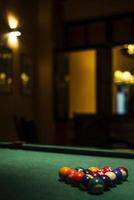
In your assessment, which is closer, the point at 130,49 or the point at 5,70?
the point at 130,49

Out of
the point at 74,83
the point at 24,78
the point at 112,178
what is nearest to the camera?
the point at 112,178

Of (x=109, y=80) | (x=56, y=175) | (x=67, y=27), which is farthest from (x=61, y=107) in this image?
(x=56, y=175)

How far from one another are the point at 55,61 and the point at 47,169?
534 centimetres

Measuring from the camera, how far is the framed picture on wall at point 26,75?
6.54m

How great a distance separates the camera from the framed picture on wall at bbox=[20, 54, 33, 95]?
6539mm

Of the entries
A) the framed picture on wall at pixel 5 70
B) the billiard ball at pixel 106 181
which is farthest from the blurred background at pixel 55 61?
the billiard ball at pixel 106 181

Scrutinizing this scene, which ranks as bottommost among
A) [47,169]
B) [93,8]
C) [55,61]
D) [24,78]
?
[47,169]

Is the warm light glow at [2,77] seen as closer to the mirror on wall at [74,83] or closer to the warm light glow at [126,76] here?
the mirror on wall at [74,83]

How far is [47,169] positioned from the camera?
190 cm

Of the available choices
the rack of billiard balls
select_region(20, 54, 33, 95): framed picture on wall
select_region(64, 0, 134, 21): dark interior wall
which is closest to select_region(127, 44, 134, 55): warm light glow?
select_region(64, 0, 134, 21): dark interior wall

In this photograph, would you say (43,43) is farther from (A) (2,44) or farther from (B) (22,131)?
(B) (22,131)

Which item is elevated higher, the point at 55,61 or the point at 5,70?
the point at 55,61

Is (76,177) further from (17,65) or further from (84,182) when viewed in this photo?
(17,65)

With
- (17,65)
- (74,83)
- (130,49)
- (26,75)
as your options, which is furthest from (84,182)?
(74,83)
